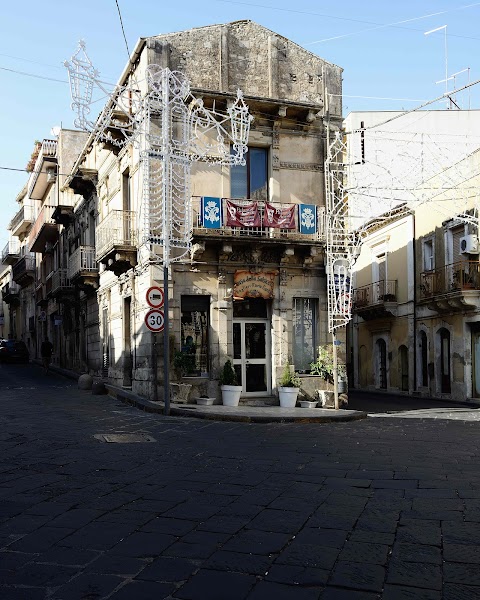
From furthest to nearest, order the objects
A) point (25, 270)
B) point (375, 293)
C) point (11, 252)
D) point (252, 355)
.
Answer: point (11, 252) → point (25, 270) → point (375, 293) → point (252, 355)

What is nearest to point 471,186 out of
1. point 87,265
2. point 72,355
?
point 87,265

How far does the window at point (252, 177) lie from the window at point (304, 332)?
302 centimetres

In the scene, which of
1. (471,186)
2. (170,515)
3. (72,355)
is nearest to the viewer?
(170,515)

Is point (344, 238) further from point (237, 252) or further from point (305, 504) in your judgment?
point (305, 504)

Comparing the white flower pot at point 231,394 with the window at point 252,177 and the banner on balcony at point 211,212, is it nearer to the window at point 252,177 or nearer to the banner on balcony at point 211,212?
the banner on balcony at point 211,212

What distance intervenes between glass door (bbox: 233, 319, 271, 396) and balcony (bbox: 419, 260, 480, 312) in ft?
27.8

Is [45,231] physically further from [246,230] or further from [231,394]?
[231,394]

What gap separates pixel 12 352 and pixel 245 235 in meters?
26.5

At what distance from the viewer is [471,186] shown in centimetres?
2289

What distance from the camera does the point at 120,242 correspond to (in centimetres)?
1809

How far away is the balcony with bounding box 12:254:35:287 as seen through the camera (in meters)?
46.0

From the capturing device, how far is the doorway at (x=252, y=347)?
17281 mm

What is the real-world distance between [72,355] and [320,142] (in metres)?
17.7

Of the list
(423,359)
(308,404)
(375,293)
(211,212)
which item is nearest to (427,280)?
(423,359)
